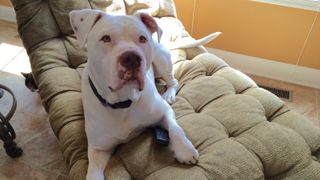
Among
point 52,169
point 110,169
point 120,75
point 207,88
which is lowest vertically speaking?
point 52,169

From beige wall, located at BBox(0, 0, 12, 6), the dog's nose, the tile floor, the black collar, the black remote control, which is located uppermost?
the dog's nose

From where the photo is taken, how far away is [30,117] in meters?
1.98

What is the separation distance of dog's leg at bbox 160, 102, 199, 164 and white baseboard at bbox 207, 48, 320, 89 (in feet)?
4.60

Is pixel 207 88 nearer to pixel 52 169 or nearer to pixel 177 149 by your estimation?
pixel 177 149

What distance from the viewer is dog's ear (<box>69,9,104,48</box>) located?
1.17 meters

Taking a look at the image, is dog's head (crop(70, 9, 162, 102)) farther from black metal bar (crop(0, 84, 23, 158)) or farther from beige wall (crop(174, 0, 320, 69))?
beige wall (crop(174, 0, 320, 69))

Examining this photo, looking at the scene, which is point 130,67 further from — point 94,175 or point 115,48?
point 94,175

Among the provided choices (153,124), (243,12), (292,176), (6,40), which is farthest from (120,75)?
(6,40)

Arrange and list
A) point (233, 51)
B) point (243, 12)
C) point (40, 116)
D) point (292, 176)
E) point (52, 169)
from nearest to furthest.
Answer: point (292, 176) < point (52, 169) < point (40, 116) < point (243, 12) < point (233, 51)

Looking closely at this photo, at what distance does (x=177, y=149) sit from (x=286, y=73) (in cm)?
161

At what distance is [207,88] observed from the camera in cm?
153

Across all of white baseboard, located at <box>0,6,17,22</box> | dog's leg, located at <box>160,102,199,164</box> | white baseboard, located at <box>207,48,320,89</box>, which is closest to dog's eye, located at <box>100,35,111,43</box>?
dog's leg, located at <box>160,102,199,164</box>

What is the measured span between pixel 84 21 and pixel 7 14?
6.98ft

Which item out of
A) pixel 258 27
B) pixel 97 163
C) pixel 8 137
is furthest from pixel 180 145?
pixel 258 27
